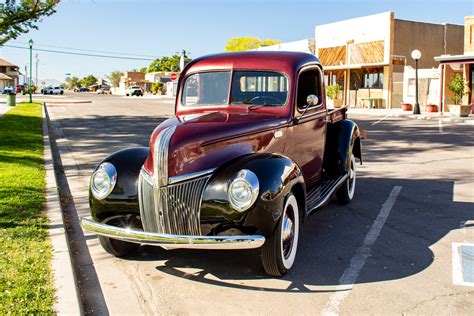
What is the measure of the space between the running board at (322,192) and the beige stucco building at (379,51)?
31364mm

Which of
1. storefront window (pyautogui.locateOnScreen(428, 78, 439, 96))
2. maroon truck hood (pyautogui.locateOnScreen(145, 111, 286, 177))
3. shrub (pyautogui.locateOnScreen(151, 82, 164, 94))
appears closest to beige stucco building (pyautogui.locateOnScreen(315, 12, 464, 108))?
storefront window (pyautogui.locateOnScreen(428, 78, 439, 96))

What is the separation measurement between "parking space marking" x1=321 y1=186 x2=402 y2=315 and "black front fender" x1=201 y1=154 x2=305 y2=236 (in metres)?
0.72

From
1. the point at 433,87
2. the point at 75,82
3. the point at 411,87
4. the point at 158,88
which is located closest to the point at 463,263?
the point at 433,87

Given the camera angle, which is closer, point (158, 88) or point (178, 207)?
point (178, 207)

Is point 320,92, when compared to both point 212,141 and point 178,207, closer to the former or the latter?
point 212,141

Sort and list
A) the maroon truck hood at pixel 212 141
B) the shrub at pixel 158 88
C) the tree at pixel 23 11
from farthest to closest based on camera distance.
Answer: the shrub at pixel 158 88
the tree at pixel 23 11
the maroon truck hood at pixel 212 141

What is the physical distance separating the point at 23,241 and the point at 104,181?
1197mm

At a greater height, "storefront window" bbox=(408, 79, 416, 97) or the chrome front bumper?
"storefront window" bbox=(408, 79, 416, 97)

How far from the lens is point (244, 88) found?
5.61 m

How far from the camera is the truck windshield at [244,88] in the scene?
5.50 metres

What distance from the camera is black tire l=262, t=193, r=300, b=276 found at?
4143 mm

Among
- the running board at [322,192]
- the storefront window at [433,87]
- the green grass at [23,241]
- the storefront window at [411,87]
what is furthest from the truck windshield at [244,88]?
the storefront window at [411,87]

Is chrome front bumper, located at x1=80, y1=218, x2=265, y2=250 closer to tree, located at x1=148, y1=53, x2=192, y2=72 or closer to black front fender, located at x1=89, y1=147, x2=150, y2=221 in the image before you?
black front fender, located at x1=89, y1=147, x2=150, y2=221

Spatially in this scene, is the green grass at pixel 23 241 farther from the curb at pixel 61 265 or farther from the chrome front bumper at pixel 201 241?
the chrome front bumper at pixel 201 241
